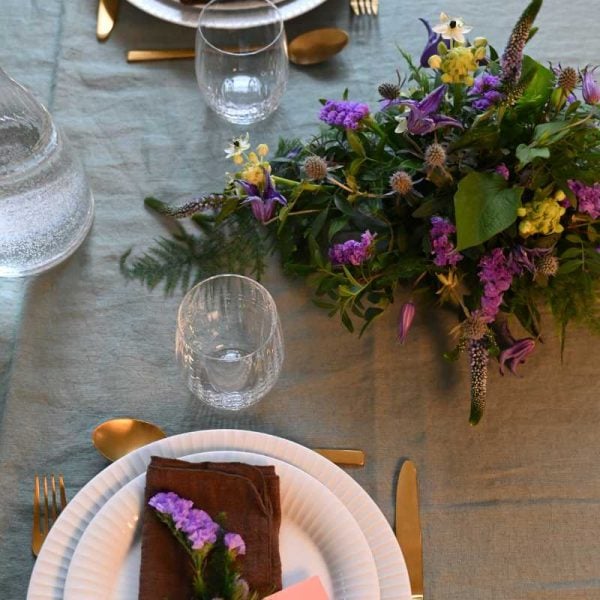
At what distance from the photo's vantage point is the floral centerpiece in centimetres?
71

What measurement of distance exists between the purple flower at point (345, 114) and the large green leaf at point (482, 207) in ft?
0.47

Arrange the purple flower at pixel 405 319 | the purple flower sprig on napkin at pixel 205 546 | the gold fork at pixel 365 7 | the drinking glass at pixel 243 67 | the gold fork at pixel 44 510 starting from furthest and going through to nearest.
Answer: the gold fork at pixel 365 7, the drinking glass at pixel 243 67, the purple flower at pixel 405 319, the gold fork at pixel 44 510, the purple flower sprig on napkin at pixel 205 546

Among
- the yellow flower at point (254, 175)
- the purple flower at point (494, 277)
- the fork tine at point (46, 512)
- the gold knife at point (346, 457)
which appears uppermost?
the yellow flower at point (254, 175)

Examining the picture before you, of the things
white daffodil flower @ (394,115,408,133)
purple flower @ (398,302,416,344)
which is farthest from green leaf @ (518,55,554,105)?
purple flower @ (398,302,416,344)

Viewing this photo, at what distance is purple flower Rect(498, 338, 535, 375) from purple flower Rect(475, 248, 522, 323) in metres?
0.05

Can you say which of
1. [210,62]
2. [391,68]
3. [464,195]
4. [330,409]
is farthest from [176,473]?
[391,68]

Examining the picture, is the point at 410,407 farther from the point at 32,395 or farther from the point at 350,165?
the point at 32,395

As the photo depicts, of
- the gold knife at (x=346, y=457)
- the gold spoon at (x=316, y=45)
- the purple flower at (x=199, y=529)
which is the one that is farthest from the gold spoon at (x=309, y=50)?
the purple flower at (x=199, y=529)

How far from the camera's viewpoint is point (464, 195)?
0.71 m

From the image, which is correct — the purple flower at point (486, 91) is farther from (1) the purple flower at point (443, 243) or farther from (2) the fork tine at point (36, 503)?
(2) the fork tine at point (36, 503)

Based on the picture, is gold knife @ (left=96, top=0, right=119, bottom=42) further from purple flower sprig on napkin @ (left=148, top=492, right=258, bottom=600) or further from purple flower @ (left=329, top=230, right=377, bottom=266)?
purple flower sprig on napkin @ (left=148, top=492, right=258, bottom=600)

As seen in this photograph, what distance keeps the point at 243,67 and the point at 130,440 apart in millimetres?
477

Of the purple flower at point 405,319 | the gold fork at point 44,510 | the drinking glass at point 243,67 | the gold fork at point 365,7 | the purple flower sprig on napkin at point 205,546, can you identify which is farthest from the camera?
the gold fork at point 365,7

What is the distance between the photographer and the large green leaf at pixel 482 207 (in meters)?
0.69
